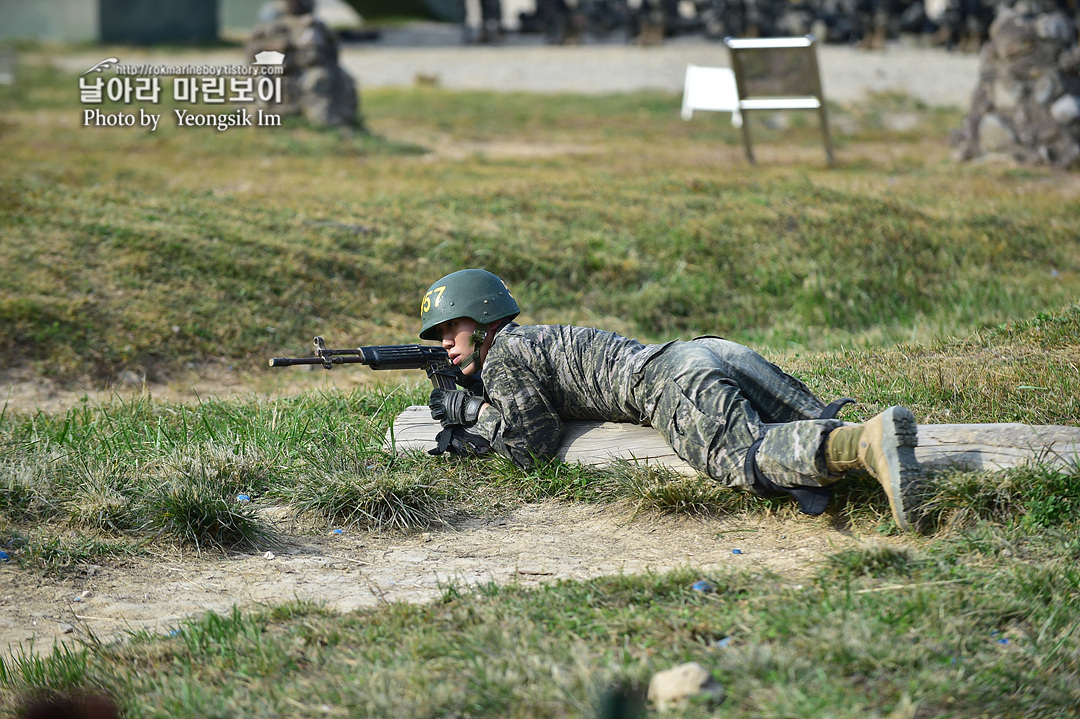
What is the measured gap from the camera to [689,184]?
10531 millimetres

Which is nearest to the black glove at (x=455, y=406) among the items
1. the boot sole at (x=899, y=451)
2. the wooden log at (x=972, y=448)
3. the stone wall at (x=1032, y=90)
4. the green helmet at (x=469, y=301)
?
the green helmet at (x=469, y=301)

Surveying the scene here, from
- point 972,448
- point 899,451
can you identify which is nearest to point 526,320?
point 972,448

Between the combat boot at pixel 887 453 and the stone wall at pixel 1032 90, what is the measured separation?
400 inches

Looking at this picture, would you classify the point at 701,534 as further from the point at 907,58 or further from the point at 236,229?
the point at 907,58

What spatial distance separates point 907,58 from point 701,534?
67.9ft

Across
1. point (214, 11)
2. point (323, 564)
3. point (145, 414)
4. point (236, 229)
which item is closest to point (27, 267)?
point (236, 229)

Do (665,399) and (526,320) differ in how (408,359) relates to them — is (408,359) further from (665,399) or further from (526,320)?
(526,320)

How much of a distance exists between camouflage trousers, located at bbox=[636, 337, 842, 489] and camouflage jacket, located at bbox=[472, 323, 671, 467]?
222 mm

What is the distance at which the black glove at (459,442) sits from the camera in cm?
461

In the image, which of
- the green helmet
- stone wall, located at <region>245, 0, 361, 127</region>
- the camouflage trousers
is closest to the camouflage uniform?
the camouflage trousers

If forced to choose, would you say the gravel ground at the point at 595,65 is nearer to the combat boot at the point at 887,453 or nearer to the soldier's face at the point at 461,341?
the soldier's face at the point at 461,341

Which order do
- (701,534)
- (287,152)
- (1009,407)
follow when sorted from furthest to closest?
(287,152) → (1009,407) → (701,534)

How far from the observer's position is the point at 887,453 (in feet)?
11.3

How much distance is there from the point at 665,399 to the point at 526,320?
379 cm
